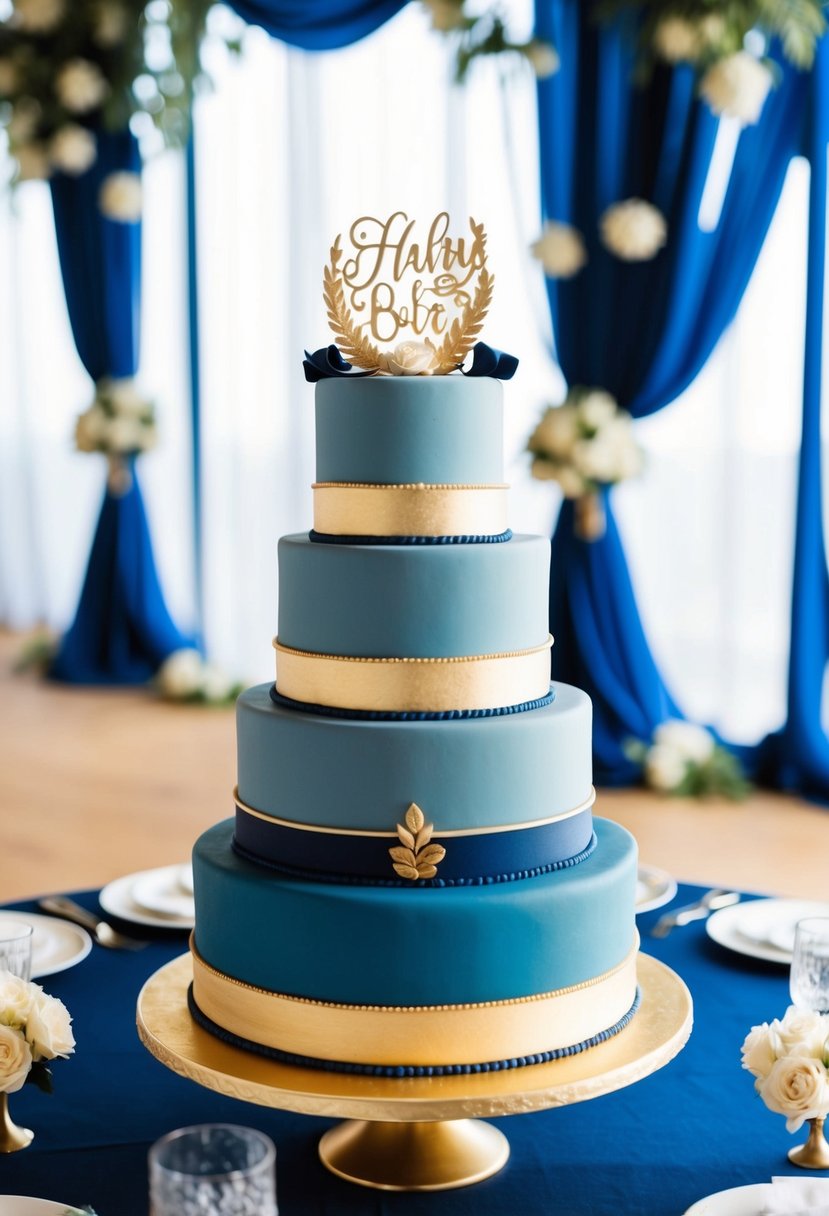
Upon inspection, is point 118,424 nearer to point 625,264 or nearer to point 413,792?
point 625,264

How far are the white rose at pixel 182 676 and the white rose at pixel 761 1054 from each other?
6082mm

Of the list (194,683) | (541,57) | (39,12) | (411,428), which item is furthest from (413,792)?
(39,12)

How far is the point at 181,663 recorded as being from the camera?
782 cm

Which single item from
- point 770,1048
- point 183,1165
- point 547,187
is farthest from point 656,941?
point 547,187

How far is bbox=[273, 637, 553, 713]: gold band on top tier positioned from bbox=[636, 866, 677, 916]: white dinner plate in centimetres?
82

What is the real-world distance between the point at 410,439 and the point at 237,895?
64cm

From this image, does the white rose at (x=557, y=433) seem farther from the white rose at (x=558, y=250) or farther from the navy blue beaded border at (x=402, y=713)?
the navy blue beaded border at (x=402, y=713)

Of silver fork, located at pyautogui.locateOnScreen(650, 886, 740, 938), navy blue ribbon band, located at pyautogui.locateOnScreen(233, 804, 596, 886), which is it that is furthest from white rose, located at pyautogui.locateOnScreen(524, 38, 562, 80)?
navy blue ribbon band, located at pyautogui.locateOnScreen(233, 804, 596, 886)

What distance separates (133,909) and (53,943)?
0.62 feet

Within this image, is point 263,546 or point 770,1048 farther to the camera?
point 263,546

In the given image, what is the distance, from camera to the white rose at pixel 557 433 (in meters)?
5.87

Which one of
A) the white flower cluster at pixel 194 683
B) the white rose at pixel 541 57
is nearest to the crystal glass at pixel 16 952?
the white rose at pixel 541 57

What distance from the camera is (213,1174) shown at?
4.44 feet

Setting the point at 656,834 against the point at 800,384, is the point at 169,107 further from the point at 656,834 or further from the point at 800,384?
the point at 656,834
